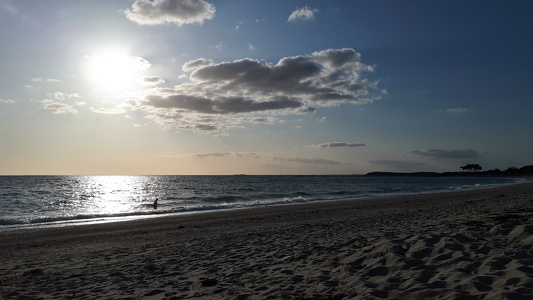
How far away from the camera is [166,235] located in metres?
15.7

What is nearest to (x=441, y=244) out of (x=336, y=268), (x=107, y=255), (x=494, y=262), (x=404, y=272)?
(x=494, y=262)

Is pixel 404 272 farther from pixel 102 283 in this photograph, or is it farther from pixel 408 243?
pixel 102 283

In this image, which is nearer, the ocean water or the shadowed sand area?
the shadowed sand area

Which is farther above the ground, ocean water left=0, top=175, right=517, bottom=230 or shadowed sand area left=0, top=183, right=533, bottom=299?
shadowed sand area left=0, top=183, right=533, bottom=299

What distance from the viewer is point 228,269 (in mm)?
8414

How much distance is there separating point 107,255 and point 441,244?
9.47 meters

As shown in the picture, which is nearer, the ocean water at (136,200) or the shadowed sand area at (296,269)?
the shadowed sand area at (296,269)

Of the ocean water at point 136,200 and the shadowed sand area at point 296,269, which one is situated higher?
the shadowed sand area at point 296,269

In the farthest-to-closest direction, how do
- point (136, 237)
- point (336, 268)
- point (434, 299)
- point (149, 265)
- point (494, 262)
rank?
point (136, 237), point (149, 265), point (336, 268), point (494, 262), point (434, 299)

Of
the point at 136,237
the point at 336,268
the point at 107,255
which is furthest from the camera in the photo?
the point at 136,237

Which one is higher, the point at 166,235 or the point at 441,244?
the point at 441,244

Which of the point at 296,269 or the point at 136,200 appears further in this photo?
the point at 136,200

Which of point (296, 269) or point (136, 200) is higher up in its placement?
point (296, 269)

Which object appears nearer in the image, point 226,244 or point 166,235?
point 226,244
